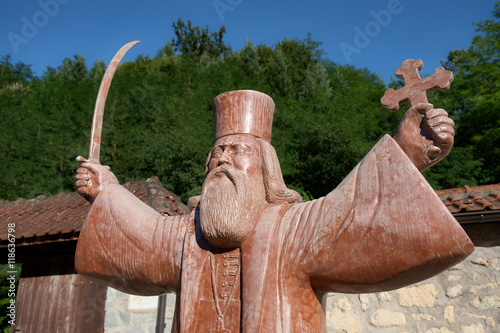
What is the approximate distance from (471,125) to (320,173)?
19.3ft

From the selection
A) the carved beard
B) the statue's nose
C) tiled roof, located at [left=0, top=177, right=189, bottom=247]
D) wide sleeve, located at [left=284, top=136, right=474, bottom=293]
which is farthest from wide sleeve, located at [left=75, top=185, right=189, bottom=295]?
tiled roof, located at [left=0, top=177, right=189, bottom=247]

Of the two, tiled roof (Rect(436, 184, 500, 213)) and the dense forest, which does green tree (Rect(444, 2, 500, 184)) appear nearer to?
the dense forest

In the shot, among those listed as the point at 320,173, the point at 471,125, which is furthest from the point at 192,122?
the point at 471,125

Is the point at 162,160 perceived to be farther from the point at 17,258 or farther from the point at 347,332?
the point at 347,332

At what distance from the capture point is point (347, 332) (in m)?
5.43

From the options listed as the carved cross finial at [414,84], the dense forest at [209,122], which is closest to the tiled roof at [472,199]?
the carved cross finial at [414,84]

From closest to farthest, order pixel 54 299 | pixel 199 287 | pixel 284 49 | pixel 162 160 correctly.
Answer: pixel 199 287 < pixel 54 299 < pixel 162 160 < pixel 284 49

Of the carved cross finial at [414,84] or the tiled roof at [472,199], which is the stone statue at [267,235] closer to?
the carved cross finial at [414,84]

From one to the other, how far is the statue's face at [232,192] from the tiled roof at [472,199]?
11.5 ft

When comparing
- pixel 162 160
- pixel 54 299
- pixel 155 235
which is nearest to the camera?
pixel 155 235

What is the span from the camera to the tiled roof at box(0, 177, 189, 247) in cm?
580

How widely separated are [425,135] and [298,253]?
86 centimetres

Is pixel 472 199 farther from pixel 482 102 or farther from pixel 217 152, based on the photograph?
pixel 482 102

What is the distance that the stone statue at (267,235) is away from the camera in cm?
206
